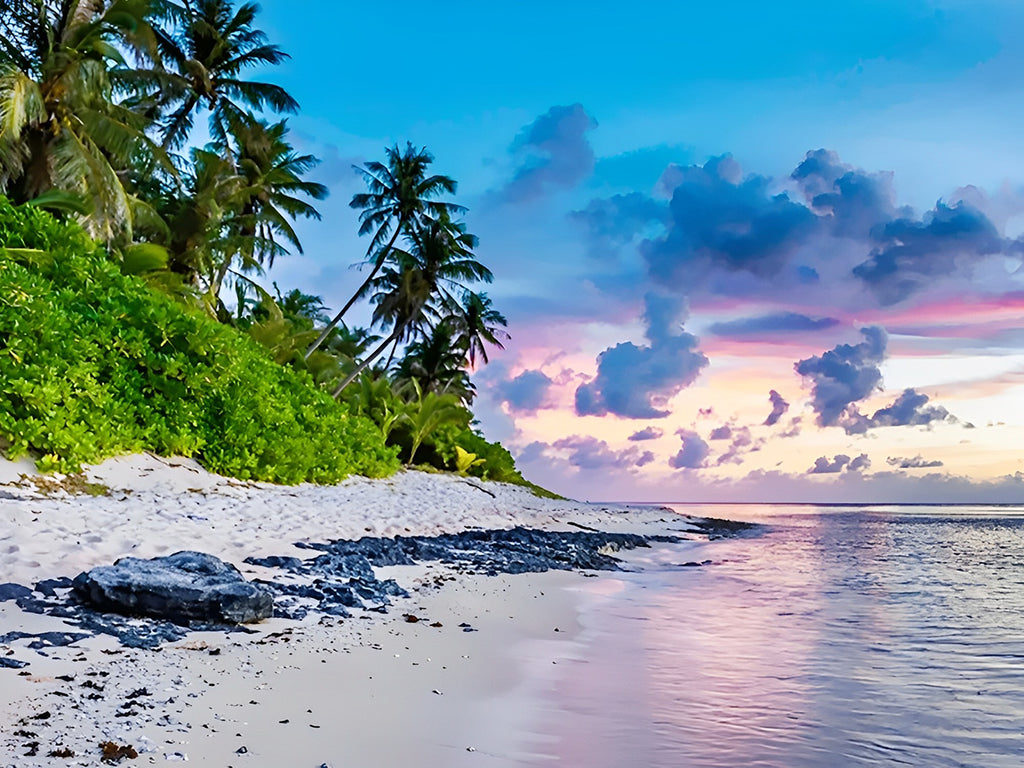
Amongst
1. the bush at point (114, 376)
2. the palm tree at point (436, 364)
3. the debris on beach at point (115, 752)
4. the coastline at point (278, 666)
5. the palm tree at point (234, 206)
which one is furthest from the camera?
the palm tree at point (436, 364)

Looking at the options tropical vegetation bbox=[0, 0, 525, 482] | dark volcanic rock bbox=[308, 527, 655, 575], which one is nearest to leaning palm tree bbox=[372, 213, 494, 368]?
tropical vegetation bbox=[0, 0, 525, 482]

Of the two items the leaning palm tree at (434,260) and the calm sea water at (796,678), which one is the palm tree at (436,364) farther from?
the calm sea water at (796,678)

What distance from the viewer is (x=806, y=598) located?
8.81m

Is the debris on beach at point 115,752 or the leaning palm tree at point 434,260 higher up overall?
the leaning palm tree at point 434,260

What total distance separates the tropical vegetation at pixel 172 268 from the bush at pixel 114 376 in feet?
0.10

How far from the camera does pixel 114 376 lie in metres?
11.3

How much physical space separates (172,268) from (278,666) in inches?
766

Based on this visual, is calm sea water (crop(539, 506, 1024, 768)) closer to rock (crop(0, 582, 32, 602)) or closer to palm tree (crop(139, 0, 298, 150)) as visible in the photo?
rock (crop(0, 582, 32, 602))

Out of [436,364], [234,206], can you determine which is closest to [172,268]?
[234,206]

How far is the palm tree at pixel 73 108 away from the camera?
14.5 meters

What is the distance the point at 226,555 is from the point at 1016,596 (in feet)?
31.0

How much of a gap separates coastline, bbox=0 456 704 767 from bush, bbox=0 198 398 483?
116cm

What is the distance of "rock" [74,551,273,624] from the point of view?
4340 mm

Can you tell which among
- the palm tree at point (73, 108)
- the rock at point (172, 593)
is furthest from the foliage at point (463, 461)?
the rock at point (172, 593)
